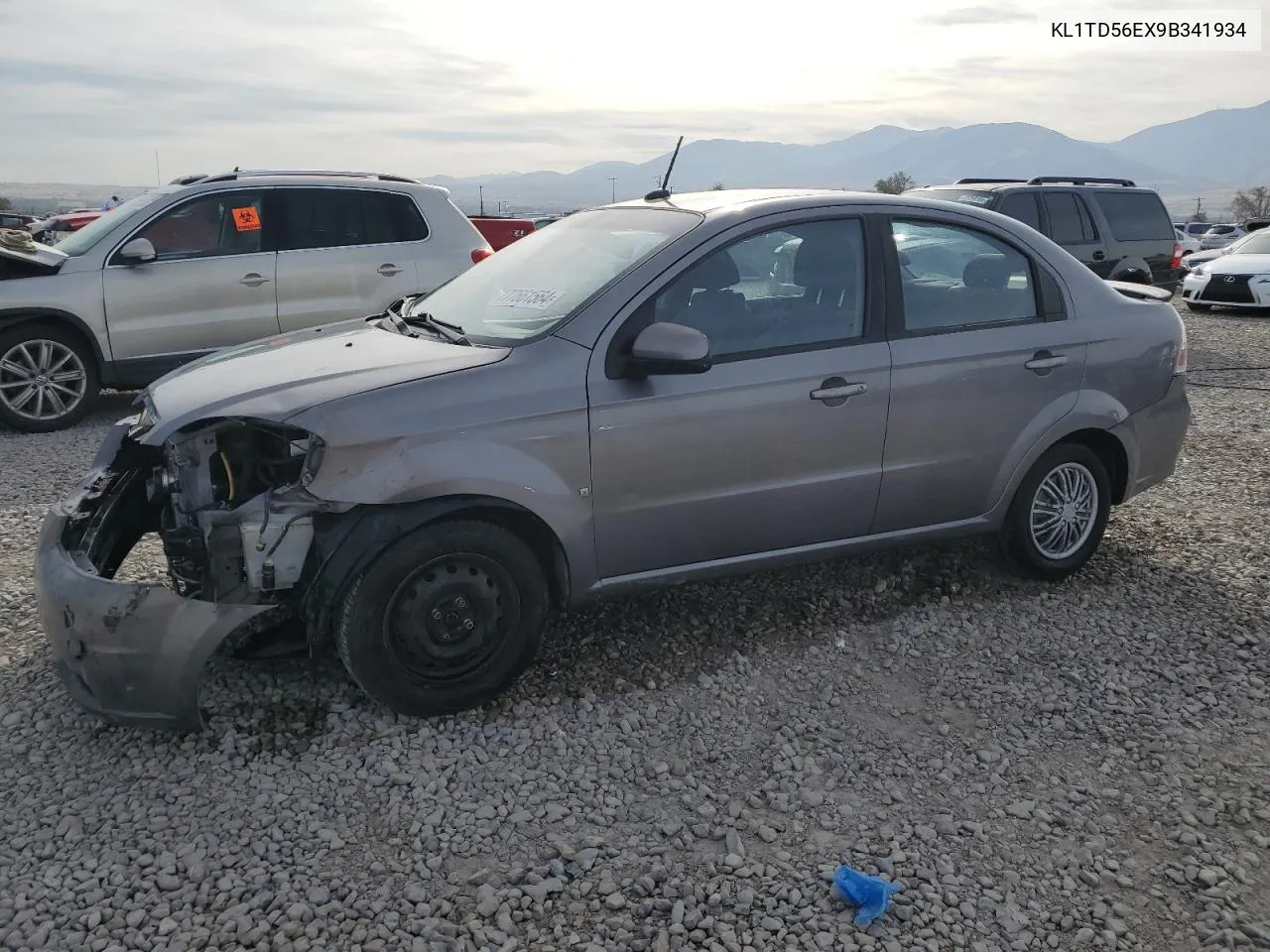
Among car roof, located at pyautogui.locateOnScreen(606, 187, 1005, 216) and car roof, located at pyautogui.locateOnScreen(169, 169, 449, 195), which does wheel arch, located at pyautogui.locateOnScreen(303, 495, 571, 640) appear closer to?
car roof, located at pyautogui.locateOnScreen(606, 187, 1005, 216)

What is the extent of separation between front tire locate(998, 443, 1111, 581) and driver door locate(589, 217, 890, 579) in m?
0.89

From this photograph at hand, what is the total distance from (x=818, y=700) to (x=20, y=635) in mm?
3158

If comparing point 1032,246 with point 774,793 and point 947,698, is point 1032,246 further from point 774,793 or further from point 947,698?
point 774,793

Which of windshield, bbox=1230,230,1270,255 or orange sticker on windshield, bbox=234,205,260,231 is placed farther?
windshield, bbox=1230,230,1270,255

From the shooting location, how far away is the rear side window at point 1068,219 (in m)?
11.5

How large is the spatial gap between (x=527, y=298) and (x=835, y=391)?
125 cm

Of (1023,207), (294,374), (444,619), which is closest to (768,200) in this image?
(294,374)

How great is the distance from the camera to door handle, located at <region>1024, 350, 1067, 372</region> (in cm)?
443

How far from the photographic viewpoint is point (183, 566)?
134 inches

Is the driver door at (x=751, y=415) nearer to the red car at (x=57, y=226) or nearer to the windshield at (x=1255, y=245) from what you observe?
the red car at (x=57, y=226)

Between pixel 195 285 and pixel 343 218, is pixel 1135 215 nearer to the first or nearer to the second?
pixel 343 218

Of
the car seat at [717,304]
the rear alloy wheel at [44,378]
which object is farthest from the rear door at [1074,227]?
the rear alloy wheel at [44,378]

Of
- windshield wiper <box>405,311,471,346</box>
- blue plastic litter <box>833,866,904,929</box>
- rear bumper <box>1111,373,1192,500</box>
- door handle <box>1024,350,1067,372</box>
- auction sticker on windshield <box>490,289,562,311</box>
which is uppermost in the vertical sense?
auction sticker on windshield <box>490,289,562,311</box>

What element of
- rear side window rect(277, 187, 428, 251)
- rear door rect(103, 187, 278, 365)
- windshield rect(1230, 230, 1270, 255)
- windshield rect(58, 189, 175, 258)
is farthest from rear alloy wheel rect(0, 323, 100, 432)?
windshield rect(1230, 230, 1270, 255)
